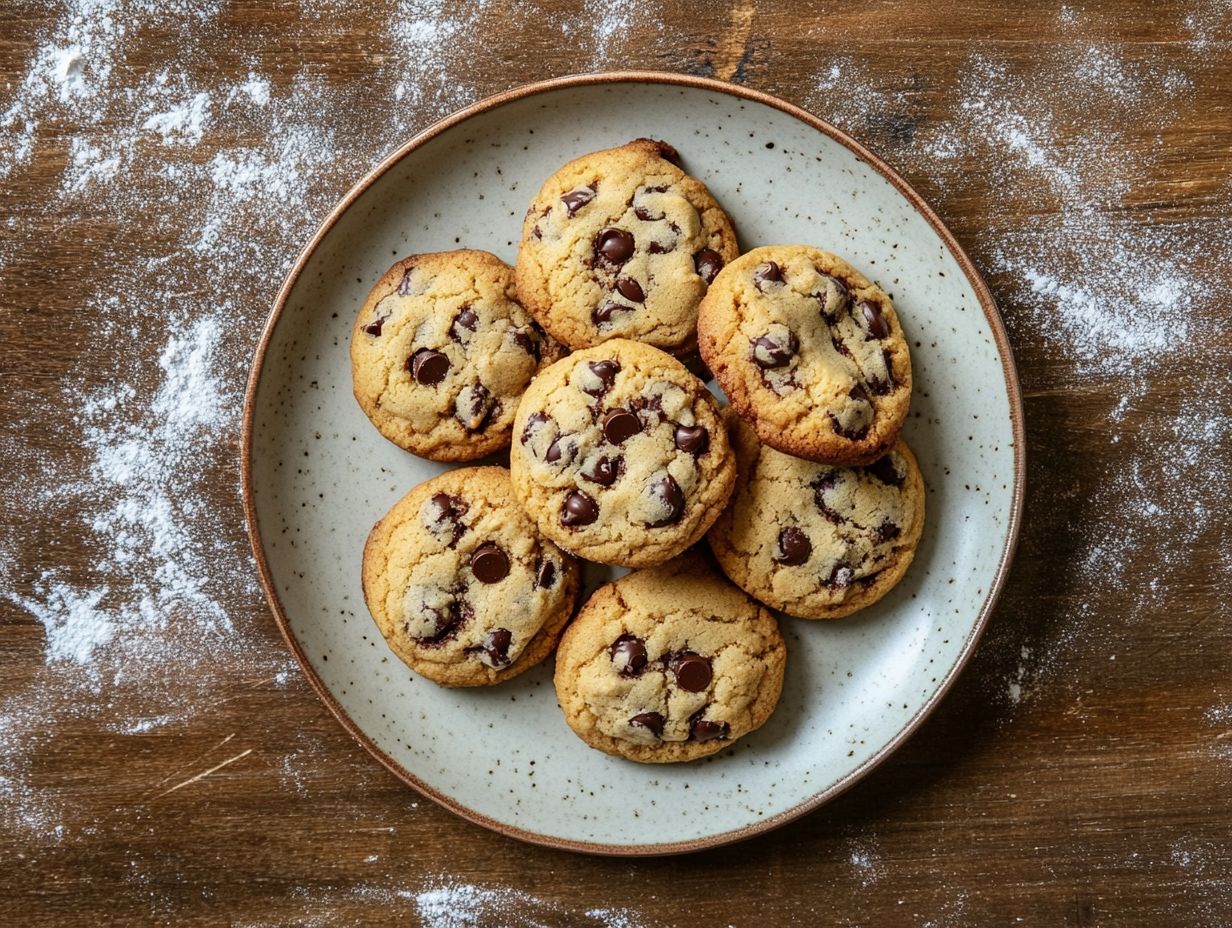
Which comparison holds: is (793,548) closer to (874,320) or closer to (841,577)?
(841,577)

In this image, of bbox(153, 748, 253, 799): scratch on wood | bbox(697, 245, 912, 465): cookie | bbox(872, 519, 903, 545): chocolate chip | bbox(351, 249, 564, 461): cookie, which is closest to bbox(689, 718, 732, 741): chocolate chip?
bbox(872, 519, 903, 545): chocolate chip

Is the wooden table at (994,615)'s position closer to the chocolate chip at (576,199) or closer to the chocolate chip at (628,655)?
the chocolate chip at (576,199)

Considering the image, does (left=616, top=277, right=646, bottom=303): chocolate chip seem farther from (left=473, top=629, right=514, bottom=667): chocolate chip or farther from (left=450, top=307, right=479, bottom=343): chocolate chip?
(left=473, top=629, right=514, bottom=667): chocolate chip

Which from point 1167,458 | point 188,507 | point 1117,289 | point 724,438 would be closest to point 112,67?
point 188,507

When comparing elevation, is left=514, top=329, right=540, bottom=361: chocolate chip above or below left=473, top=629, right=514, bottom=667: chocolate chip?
above

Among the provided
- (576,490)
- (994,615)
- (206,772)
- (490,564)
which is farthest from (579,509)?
(206,772)

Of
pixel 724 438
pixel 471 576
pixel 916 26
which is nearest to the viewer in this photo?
pixel 724 438

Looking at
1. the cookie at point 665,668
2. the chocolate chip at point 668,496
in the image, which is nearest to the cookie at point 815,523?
the cookie at point 665,668

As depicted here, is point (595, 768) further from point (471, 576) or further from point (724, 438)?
point (724, 438)
